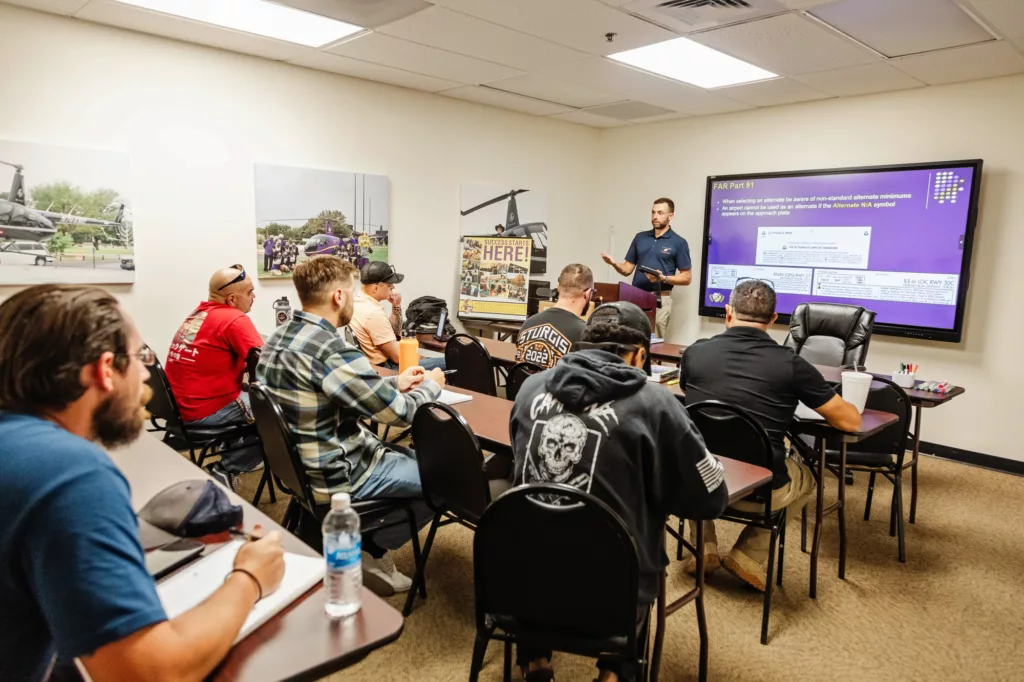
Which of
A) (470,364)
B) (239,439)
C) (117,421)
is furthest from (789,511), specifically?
(239,439)

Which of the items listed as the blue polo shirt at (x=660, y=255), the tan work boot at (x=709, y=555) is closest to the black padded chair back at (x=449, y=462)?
the tan work boot at (x=709, y=555)

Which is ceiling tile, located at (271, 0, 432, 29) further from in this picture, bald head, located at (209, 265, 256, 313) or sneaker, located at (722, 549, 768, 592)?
sneaker, located at (722, 549, 768, 592)

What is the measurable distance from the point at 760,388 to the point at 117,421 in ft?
7.13

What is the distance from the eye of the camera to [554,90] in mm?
5230

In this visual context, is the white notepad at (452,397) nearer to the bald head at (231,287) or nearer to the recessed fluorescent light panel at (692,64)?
the bald head at (231,287)

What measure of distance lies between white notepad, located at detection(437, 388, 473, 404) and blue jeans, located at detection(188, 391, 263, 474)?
103 centimetres

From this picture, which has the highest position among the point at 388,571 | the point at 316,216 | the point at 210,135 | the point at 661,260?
the point at 210,135

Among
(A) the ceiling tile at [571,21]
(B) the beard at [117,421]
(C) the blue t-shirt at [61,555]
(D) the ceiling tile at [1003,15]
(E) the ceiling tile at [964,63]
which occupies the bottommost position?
(C) the blue t-shirt at [61,555]

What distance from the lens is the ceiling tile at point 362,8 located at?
132 inches

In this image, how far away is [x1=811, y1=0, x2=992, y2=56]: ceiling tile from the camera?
3.21 m

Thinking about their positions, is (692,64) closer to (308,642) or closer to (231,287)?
(231,287)

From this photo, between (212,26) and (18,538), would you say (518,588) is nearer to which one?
(18,538)

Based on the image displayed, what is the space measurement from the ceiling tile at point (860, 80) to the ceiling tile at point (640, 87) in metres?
0.76

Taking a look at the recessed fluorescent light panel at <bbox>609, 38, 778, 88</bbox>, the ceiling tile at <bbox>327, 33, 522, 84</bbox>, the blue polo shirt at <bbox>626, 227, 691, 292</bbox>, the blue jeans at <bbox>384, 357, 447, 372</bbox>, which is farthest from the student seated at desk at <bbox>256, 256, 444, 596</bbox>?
the blue polo shirt at <bbox>626, 227, 691, 292</bbox>
